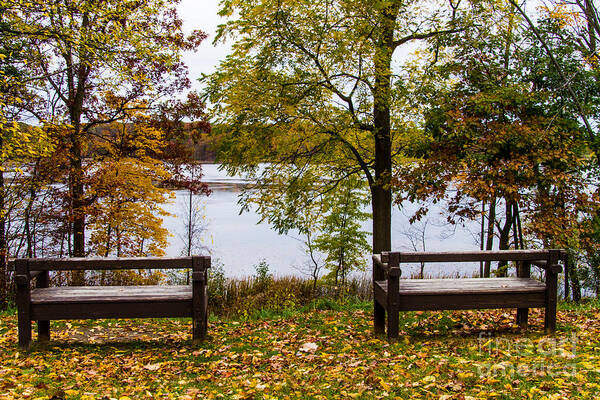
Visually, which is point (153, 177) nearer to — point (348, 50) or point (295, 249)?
point (348, 50)

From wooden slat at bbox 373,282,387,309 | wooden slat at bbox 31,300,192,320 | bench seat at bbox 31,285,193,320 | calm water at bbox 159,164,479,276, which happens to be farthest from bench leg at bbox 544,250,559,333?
calm water at bbox 159,164,479,276

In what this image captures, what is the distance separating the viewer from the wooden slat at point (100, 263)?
533cm

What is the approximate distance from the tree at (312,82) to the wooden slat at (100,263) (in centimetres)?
422

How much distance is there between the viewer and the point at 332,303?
8.38m

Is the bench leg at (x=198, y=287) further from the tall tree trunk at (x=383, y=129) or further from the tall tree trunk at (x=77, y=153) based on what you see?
the tall tree trunk at (x=77, y=153)

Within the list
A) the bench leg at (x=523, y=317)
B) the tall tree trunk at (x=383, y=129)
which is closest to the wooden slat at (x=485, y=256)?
the bench leg at (x=523, y=317)

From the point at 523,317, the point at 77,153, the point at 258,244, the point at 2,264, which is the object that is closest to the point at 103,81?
the point at 77,153

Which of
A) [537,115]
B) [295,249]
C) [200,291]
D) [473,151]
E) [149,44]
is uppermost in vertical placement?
[149,44]

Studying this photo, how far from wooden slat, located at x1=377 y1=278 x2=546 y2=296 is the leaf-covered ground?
53 centimetres

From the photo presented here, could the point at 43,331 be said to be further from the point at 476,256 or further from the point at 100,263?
the point at 476,256

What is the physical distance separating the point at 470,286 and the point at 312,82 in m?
5.19

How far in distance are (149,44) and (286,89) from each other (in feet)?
14.9

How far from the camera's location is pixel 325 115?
963 cm

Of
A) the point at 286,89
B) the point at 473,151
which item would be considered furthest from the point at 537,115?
the point at 286,89
